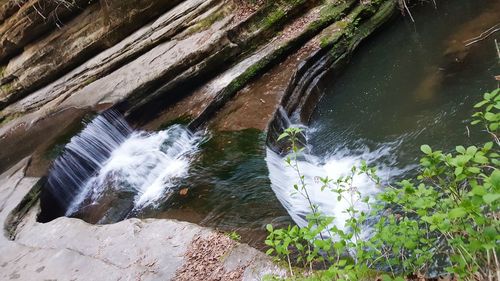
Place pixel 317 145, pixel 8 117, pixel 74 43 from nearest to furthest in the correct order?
pixel 317 145
pixel 74 43
pixel 8 117

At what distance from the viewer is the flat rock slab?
187 inches

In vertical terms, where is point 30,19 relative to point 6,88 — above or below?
above

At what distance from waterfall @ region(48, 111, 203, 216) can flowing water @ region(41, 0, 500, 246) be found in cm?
2

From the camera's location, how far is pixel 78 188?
8938 millimetres

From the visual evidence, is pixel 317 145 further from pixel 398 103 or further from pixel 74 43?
pixel 74 43

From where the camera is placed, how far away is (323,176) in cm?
717

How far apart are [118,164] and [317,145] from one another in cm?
429

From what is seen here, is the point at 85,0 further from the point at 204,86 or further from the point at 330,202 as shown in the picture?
the point at 330,202

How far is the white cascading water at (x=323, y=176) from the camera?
6203 mm

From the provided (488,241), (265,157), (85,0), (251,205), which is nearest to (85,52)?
(85,0)

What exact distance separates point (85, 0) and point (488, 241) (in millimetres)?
12890

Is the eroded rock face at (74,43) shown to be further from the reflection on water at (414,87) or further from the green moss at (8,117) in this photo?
the reflection on water at (414,87)

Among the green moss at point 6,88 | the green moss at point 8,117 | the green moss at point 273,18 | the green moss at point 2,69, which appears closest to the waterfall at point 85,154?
the green moss at point 273,18

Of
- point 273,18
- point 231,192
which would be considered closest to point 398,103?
point 231,192
